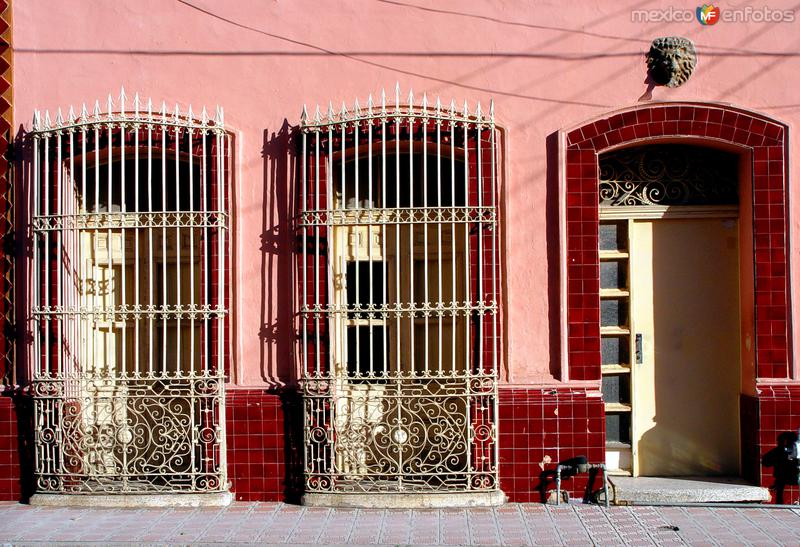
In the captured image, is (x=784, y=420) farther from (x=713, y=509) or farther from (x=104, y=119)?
(x=104, y=119)

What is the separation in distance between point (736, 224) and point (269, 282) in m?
3.91

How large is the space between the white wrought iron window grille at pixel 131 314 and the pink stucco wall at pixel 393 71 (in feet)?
0.74

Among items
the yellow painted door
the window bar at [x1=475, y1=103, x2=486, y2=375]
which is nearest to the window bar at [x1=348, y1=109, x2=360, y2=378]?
the window bar at [x1=475, y1=103, x2=486, y2=375]

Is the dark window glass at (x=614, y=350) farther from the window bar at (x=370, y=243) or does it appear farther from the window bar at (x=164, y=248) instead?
the window bar at (x=164, y=248)

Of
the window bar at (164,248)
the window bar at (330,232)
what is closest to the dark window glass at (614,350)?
the window bar at (330,232)

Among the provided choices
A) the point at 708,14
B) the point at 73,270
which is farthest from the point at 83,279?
the point at 708,14

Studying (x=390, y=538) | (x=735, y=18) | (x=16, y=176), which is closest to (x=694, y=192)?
(x=735, y=18)

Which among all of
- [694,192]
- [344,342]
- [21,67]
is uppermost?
[21,67]

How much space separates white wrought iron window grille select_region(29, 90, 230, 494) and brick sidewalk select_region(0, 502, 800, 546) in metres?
0.44

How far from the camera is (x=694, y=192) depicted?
829 cm

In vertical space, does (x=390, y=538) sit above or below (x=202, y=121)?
below

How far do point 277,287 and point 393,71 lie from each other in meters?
2.01

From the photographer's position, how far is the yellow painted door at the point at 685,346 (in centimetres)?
827

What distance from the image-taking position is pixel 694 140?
26.2 ft
